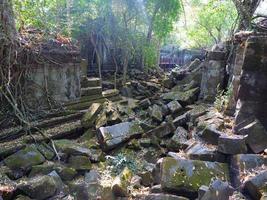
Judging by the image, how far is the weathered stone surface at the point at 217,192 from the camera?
10.6 feet

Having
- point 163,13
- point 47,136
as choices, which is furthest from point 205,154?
point 163,13

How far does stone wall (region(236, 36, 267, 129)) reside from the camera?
15.3 ft

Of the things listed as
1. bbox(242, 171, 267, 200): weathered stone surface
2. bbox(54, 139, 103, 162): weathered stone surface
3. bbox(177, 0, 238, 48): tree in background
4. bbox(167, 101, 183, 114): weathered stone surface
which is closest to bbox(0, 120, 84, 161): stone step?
bbox(54, 139, 103, 162): weathered stone surface

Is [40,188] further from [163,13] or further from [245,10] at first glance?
[163,13]

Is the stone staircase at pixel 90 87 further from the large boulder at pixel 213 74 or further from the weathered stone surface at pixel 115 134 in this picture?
the large boulder at pixel 213 74

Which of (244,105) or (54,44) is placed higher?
(54,44)

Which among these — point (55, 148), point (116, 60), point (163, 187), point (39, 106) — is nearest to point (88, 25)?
point (116, 60)

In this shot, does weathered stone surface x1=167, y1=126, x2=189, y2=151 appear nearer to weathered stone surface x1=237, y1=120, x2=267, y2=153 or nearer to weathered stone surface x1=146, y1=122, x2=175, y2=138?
weathered stone surface x1=146, y1=122, x2=175, y2=138

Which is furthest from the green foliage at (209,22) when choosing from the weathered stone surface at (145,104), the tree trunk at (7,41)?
the tree trunk at (7,41)

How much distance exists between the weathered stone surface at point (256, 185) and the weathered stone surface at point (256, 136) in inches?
36.3

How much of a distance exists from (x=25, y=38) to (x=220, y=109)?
185 inches

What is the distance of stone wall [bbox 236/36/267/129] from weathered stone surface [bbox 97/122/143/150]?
2.50 metres

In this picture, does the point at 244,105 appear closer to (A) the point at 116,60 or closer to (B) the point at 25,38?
(B) the point at 25,38

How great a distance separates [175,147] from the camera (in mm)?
6090
